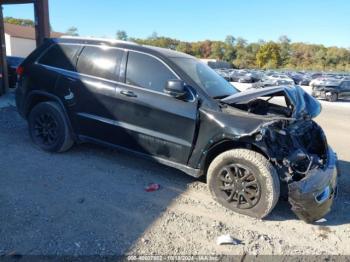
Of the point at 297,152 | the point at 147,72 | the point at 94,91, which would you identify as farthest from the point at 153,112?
the point at 297,152

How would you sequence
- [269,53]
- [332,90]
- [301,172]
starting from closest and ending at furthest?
1. [301,172]
2. [332,90]
3. [269,53]

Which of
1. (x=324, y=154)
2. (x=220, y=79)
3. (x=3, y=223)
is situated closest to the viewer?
(x=3, y=223)

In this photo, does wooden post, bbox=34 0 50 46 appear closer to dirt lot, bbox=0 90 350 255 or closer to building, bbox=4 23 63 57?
dirt lot, bbox=0 90 350 255

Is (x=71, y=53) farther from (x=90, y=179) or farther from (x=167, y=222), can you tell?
(x=167, y=222)

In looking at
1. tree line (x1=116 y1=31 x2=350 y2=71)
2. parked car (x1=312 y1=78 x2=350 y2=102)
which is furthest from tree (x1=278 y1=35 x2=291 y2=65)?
parked car (x1=312 y1=78 x2=350 y2=102)

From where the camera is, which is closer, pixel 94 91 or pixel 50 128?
pixel 94 91

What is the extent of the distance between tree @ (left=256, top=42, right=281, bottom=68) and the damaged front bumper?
8377 centimetres

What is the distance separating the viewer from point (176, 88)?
13.8 ft

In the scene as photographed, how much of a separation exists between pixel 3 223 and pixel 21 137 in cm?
318

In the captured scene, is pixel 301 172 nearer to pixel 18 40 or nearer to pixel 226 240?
pixel 226 240

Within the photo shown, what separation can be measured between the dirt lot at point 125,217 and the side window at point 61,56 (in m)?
1.41

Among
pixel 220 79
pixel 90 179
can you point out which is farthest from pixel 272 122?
pixel 90 179

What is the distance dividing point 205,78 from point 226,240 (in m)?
2.30

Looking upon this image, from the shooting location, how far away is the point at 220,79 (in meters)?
5.23
